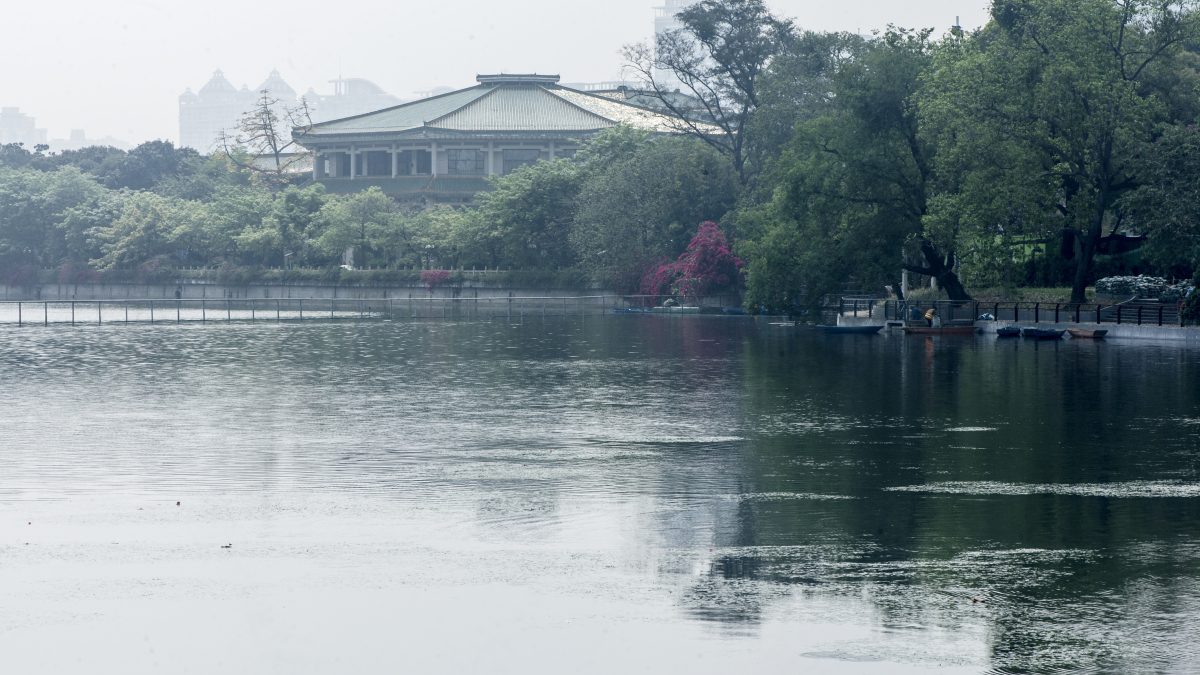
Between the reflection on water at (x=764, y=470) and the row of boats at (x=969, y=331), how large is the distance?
1130 cm

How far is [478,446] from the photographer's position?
61.2 ft

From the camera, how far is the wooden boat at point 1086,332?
47.1 metres

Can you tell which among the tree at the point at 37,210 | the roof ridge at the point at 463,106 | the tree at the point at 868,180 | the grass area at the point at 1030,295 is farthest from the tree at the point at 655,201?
the tree at the point at 37,210

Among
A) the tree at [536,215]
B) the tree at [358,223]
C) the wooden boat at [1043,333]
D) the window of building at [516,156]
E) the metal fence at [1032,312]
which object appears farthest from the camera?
the window of building at [516,156]

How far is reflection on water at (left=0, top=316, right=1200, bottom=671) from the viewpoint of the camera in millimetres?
9461

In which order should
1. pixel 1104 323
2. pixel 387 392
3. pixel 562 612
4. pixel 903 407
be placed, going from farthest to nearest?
pixel 1104 323
pixel 387 392
pixel 903 407
pixel 562 612

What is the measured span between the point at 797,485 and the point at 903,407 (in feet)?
30.8

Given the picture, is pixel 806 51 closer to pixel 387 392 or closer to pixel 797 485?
pixel 387 392

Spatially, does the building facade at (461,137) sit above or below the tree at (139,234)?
above

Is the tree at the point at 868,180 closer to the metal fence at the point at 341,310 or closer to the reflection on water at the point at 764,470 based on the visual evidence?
the reflection on water at the point at 764,470

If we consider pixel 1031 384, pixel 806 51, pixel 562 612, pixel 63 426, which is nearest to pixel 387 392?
pixel 63 426

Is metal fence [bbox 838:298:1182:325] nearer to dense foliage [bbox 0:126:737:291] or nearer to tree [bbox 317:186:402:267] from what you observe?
dense foliage [bbox 0:126:737:291]

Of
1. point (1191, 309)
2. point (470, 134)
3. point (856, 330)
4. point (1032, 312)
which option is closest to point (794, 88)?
point (856, 330)

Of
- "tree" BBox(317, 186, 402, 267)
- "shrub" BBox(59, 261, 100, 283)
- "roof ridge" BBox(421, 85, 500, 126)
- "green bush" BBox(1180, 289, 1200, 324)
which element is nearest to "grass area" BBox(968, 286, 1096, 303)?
"green bush" BBox(1180, 289, 1200, 324)
